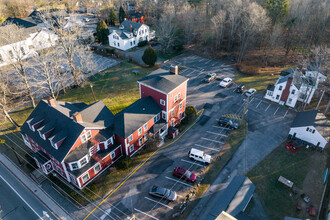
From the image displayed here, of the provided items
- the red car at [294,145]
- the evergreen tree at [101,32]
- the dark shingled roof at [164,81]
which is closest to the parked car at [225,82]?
the dark shingled roof at [164,81]

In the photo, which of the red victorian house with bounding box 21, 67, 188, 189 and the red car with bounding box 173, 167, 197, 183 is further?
the red car with bounding box 173, 167, 197, 183

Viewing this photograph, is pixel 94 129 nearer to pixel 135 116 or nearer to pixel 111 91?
pixel 135 116

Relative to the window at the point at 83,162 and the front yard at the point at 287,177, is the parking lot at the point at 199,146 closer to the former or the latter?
the front yard at the point at 287,177

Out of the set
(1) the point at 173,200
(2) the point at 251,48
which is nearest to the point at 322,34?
(2) the point at 251,48

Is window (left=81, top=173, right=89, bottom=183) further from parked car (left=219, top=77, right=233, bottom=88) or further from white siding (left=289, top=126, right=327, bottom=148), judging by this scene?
parked car (left=219, top=77, right=233, bottom=88)

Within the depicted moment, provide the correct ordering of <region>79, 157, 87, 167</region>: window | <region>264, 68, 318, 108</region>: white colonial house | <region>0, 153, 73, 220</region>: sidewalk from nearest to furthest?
<region>0, 153, 73, 220</region>: sidewalk
<region>79, 157, 87, 167</region>: window
<region>264, 68, 318, 108</region>: white colonial house

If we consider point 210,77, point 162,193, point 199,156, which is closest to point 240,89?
point 210,77

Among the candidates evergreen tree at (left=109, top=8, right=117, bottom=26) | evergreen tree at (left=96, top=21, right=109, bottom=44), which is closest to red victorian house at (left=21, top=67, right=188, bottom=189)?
evergreen tree at (left=96, top=21, right=109, bottom=44)
